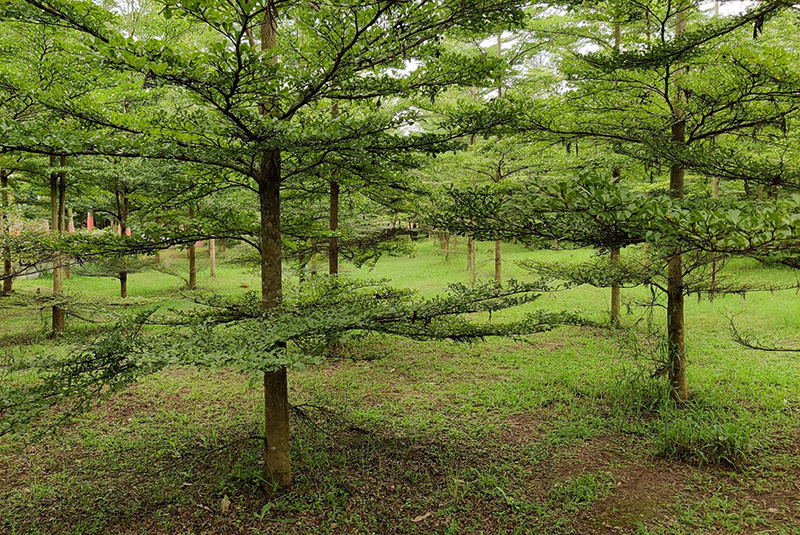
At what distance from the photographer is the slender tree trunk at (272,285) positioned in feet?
13.1

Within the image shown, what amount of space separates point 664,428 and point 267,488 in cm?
459

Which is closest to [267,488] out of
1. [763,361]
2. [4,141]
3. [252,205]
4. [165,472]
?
[165,472]

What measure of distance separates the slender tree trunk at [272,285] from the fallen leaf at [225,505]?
1.27 feet

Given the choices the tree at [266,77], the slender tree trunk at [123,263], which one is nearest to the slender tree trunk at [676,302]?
the tree at [266,77]

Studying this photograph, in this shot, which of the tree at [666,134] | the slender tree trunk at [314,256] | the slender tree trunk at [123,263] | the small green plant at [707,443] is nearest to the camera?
the tree at [666,134]

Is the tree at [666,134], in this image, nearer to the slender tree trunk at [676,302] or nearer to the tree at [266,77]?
the slender tree trunk at [676,302]

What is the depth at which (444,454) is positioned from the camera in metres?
5.07

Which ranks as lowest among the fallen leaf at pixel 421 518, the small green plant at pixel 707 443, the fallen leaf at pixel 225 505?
the fallen leaf at pixel 421 518

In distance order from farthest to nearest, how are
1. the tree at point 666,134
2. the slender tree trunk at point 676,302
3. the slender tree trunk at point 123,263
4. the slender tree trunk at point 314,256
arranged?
the slender tree trunk at point 123,263
the slender tree trunk at point 314,256
the slender tree trunk at point 676,302
the tree at point 666,134

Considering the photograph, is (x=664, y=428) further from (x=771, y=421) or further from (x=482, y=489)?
(x=482, y=489)

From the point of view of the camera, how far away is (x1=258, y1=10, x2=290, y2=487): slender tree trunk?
4004 millimetres

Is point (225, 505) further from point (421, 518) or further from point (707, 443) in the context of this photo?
point (707, 443)

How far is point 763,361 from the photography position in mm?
7758

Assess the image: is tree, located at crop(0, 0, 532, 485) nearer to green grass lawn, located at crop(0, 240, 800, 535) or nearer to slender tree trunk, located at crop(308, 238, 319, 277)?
green grass lawn, located at crop(0, 240, 800, 535)
